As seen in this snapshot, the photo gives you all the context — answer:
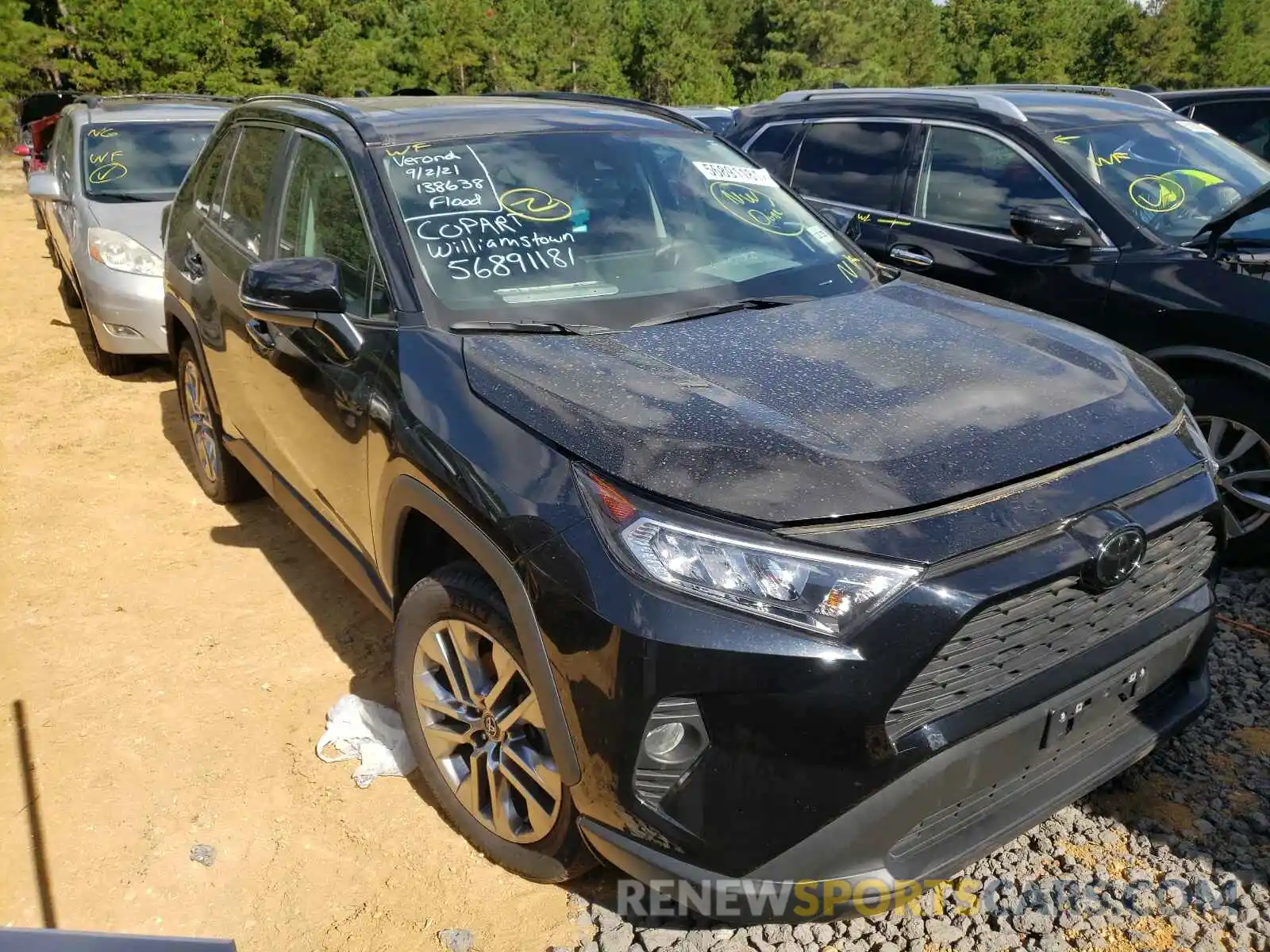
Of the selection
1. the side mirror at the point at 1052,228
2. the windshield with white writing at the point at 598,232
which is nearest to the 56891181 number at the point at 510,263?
the windshield with white writing at the point at 598,232

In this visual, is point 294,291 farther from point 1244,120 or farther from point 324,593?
point 1244,120

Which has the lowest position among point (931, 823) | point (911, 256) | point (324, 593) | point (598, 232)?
point (324, 593)

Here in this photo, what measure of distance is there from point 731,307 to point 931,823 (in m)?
1.48

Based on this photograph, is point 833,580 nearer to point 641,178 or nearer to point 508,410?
point 508,410

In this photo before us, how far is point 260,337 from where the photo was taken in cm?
351

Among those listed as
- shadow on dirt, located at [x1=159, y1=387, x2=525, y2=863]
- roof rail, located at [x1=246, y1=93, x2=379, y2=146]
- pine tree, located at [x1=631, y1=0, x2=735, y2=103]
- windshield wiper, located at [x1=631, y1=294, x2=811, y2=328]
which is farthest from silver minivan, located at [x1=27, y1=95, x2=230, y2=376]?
pine tree, located at [x1=631, y1=0, x2=735, y2=103]

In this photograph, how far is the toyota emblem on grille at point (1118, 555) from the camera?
204 cm

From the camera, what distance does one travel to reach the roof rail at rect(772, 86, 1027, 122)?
15.7ft

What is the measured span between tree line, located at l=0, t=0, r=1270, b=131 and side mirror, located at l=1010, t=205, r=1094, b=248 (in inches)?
935

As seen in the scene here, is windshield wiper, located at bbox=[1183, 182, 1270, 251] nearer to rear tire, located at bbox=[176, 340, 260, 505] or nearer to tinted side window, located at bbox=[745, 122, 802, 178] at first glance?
tinted side window, located at bbox=[745, 122, 802, 178]

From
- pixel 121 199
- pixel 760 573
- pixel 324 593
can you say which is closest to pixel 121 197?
pixel 121 199

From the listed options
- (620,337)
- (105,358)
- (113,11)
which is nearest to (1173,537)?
(620,337)

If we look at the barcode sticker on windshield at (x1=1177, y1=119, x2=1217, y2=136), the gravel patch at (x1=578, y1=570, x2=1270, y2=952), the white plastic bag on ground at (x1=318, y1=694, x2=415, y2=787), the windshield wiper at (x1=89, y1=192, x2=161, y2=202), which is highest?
the barcode sticker on windshield at (x1=1177, y1=119, x2=1217, y2=136)

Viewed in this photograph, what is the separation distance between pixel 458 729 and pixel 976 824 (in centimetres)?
127
